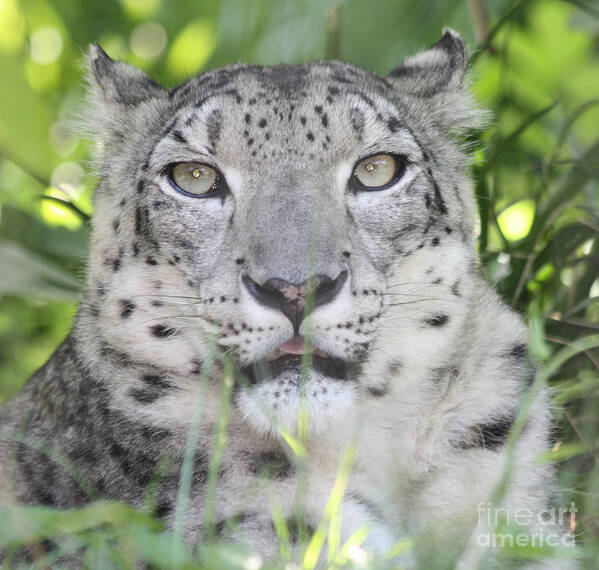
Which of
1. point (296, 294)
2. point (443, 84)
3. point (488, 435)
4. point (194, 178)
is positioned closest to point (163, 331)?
point (194, 178)

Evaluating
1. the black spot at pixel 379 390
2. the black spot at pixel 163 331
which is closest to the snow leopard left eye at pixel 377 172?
the black spot at pixel 379 390

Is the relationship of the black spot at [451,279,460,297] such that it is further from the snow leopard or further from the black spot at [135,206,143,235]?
the black spot at [135,206,143,235]

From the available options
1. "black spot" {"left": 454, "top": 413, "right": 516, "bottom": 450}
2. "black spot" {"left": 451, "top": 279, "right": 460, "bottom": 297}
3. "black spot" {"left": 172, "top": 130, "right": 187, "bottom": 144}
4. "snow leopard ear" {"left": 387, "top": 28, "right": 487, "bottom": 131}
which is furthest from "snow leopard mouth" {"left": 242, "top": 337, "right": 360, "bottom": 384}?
"snow leopard ear" {"left": 387, "top": 28, "right": 487, "bottom": 131}

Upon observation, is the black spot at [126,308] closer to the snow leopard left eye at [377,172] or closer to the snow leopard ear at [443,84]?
the snow leopard left eye at [377,172]

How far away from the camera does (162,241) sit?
3.44 metres

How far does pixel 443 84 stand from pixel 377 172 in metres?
0.79

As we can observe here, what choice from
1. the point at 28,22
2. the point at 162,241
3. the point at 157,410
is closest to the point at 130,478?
the point at 157,410

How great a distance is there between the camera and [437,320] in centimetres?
349

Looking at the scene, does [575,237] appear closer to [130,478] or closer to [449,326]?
[449,326]

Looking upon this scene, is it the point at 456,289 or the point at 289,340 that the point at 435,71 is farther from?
the point at 289,340

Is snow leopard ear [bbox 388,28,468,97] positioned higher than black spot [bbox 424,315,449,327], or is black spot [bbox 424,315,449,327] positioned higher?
snow leopard ear [bbox 388,28,468,97]

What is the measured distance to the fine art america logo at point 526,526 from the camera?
2658mm

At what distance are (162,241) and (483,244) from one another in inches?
74.3

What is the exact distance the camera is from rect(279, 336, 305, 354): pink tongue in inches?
117
